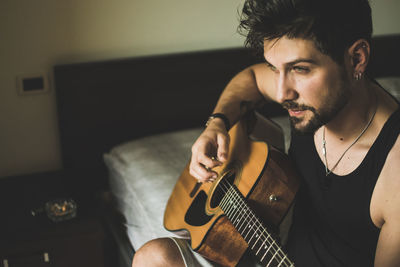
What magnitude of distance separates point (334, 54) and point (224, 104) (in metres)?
0.53

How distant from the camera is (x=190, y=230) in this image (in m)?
A: 1.22

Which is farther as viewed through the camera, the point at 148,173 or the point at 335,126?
the point at 148,173

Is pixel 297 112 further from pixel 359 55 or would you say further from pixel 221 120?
pixel 221 120

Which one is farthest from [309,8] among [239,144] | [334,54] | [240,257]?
[240,257]

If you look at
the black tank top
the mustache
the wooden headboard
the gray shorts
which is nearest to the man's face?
the mustache

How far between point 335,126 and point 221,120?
0.40 metres

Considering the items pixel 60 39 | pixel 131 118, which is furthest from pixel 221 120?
pixel 60 39

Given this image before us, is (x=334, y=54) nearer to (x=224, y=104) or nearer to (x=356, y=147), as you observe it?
(x=356, y=147)

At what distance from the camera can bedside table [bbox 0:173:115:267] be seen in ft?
4.77

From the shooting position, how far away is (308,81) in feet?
3.09

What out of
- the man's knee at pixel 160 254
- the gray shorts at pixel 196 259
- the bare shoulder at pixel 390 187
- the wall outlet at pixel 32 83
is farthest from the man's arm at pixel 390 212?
the wall outlet at pixel 32 83

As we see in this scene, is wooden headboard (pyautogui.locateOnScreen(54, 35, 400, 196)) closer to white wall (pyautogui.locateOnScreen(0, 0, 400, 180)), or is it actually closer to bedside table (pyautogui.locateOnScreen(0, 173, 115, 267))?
white wall (pyautogui.locateOnScreen(0, 0, 400, 180))

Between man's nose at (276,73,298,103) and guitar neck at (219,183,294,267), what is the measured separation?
278mm

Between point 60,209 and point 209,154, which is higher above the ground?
point 209,154
